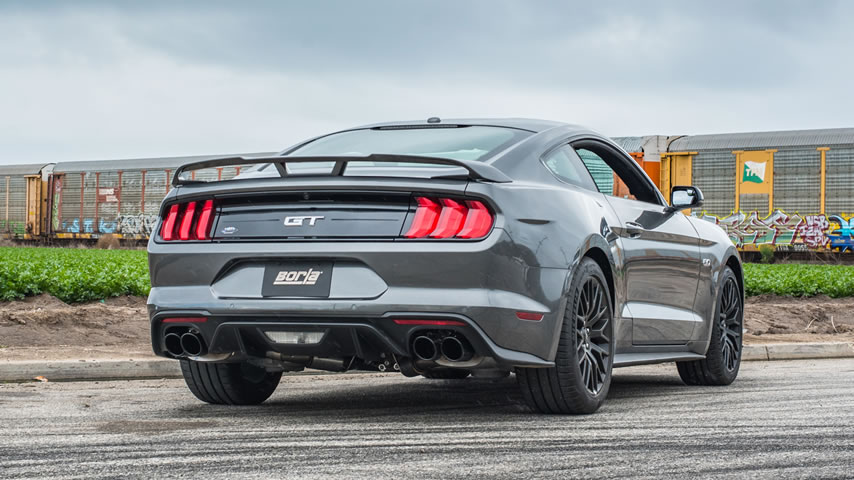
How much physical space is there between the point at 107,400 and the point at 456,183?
8.80 feet

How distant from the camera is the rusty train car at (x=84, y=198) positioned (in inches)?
1453

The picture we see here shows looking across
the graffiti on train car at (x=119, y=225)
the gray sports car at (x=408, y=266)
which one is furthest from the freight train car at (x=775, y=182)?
the gray sports car at (x=408, y=266)

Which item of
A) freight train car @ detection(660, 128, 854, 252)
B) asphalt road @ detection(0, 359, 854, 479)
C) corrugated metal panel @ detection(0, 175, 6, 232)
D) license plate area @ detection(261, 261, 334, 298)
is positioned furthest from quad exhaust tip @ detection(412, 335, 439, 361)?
corrugated metal panel @ detection(0, 175, 6, 232)

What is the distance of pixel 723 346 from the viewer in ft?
24.2

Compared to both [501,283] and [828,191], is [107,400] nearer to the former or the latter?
[501,283]

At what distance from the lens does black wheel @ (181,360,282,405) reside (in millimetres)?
5824

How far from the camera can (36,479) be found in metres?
3.70

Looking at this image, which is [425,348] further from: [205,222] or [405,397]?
[405,397]

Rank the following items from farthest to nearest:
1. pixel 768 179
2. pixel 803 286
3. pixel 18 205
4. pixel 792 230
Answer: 1. pixel 18 205
2. pixel 768 179
3. pixel 792 230
4. pixel 803 286

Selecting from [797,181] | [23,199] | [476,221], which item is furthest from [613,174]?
[23,199]

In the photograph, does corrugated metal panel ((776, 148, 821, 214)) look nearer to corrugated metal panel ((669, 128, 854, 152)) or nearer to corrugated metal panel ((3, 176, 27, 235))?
corrugated metal panel ((669, 128, 854, 152))

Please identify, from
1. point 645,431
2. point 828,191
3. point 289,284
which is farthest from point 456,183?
point 828,191

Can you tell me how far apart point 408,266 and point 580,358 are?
1.11m

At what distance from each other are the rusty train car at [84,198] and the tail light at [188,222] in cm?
3078
